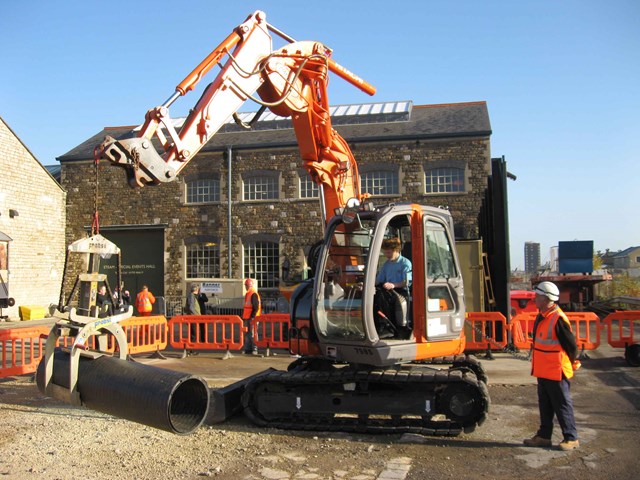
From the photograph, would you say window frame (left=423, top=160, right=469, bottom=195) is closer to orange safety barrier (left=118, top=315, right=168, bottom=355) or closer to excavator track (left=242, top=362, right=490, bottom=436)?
orange safety barrier (left=118, top=315, right=168, bottom=355)

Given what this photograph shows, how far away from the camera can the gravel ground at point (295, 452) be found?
546 centimetres

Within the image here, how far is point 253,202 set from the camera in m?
26.0

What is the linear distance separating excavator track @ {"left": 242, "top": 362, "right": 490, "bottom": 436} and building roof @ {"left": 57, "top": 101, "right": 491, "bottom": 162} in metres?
18.4

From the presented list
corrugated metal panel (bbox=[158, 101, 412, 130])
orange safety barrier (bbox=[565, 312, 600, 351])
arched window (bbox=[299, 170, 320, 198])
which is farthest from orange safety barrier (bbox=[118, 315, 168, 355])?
corrugated metal panel (bbox=[158, 101, 412, 130])

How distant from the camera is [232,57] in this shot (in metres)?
6.89

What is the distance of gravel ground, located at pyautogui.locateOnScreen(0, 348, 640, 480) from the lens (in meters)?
5.46

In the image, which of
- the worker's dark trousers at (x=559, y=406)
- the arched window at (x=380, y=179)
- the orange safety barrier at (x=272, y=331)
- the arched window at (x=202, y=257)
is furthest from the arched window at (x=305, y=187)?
the worker's dark trousers at (x=559, y=406)

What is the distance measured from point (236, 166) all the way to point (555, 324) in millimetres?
21233

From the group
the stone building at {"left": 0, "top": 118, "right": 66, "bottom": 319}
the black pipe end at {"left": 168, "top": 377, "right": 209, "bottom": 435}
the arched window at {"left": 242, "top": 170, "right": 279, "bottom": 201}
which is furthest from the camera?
the arched window at {"left": 242, "top": 170, "right": 279, "bottom": 201}

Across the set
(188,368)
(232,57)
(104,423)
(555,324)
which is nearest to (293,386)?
(104,423)

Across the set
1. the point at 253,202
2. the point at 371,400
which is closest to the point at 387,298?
the point at 371,400

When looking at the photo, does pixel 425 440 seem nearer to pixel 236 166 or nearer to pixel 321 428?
pixel 321 428

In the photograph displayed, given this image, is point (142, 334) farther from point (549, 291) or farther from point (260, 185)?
point (260, 185)

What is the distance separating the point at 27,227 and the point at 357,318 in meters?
23.8
